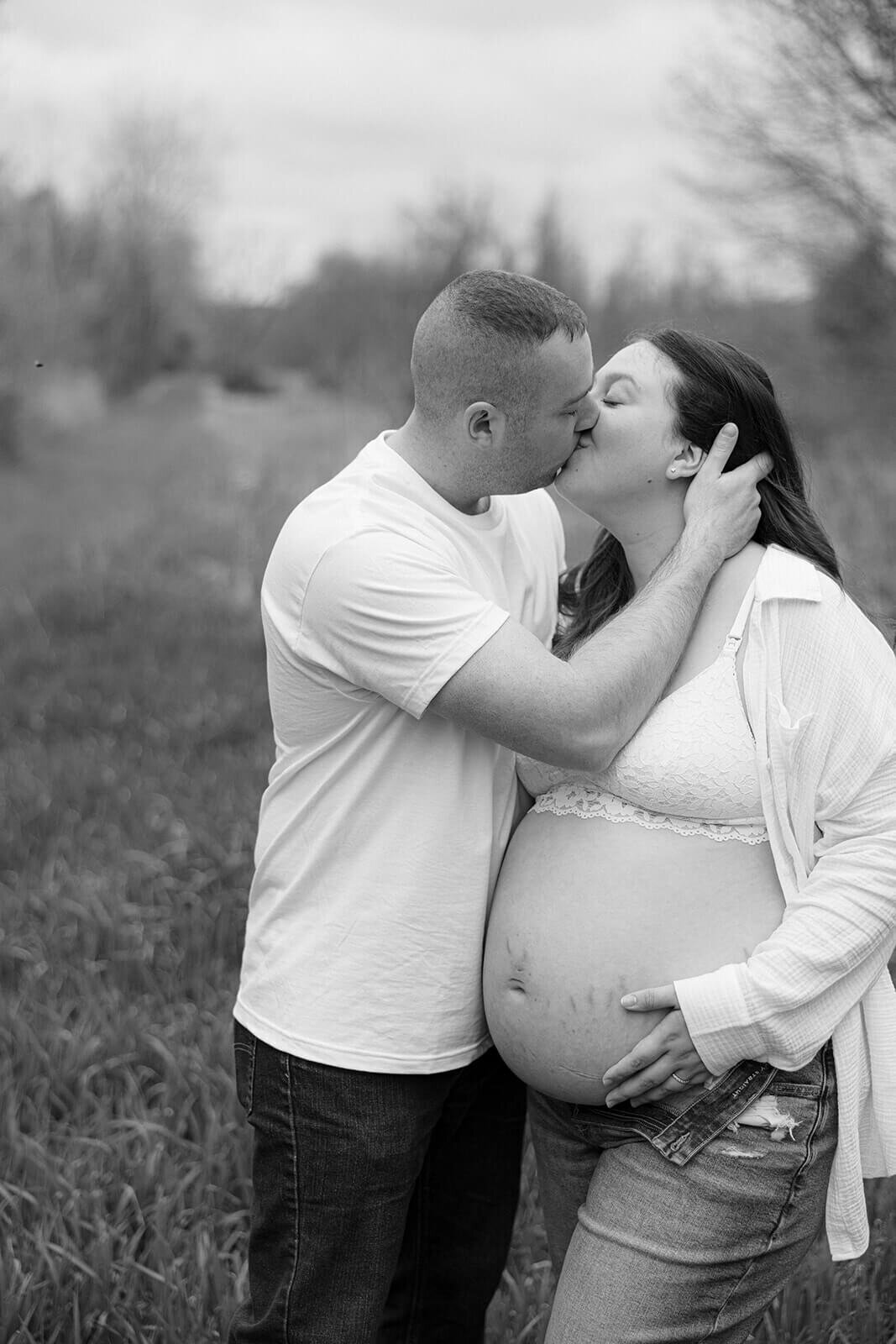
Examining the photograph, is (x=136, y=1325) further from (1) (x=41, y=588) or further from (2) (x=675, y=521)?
(1) (x=41, y=588)

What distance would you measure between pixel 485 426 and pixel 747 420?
46 cm

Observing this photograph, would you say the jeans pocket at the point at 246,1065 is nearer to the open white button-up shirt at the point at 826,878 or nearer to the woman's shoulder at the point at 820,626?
the open white button-up shirt at the point at 826,878

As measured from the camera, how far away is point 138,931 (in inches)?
172

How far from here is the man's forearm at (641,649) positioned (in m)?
1.92

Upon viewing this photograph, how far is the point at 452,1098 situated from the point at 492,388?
124 cm

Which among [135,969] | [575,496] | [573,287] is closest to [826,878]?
[575,496]

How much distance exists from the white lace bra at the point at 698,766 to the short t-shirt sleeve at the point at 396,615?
31 centimetres

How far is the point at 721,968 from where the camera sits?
6.24 ft

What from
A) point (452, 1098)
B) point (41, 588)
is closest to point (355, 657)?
point (452, 1098)

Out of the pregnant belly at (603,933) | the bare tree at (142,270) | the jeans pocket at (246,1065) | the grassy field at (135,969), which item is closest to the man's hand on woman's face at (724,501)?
the pregnant belly at (603,933)

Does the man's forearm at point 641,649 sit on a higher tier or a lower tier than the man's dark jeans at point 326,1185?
higher

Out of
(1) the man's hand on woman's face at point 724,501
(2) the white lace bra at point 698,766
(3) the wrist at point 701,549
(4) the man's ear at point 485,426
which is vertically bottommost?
(2) the white lace bra at point 698,766

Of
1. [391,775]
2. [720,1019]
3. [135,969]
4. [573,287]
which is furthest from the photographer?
[573,287]

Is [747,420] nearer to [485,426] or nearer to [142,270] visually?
[485,426]
